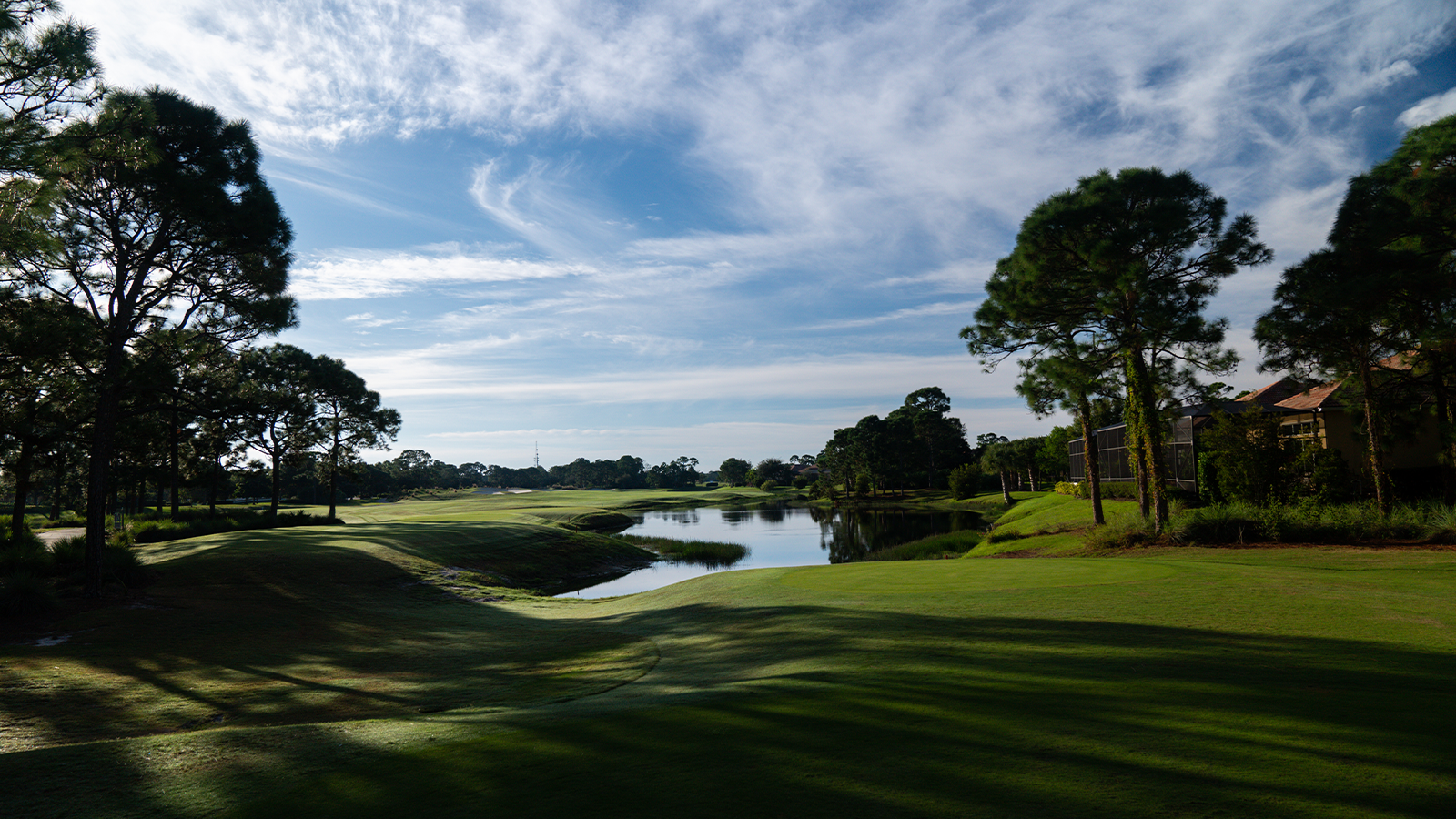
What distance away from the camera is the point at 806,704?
18.8 ft

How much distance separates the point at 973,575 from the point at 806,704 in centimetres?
1006

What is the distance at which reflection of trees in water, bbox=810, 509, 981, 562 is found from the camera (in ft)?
125

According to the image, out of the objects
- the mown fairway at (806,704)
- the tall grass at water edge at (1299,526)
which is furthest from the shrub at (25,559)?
the tall grass at water edge at (1299,526)

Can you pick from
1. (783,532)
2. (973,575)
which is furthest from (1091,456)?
(783,532)

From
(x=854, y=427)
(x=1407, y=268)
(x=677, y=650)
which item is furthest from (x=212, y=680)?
(x=854, y=427)

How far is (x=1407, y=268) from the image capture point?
18.5 metres

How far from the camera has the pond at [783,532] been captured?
99.2 ft

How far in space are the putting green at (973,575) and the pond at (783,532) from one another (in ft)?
27.0

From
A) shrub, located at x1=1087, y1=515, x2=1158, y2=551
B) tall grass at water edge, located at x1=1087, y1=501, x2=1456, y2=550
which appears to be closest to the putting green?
shrub, located at x1=1087, y1=515, x2=1158, y2=551

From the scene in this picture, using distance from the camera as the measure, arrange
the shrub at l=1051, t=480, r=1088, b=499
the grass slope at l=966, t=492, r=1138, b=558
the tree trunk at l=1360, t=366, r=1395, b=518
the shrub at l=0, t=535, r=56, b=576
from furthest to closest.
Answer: the shrub at l=1051, t=480, r=1088, b=499, the grass slope at l=966, t=492, r=1138, b=558, the tree trunk at l=1360, t=366, r=1395, b=518, the shrub at l=0, t=535, r=56, b=576

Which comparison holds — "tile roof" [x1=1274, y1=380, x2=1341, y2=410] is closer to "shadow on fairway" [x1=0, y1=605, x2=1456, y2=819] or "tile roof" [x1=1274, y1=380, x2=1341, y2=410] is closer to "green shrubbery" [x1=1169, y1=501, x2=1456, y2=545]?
"green shrubbery" [x1=1169, y1=501, x2=1456, y2=545]

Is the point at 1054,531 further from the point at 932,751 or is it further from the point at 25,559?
the point at 25,559

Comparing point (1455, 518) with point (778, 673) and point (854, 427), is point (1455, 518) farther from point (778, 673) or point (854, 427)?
point (854, 427)

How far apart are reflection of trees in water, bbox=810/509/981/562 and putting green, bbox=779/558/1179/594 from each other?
16.5 meters
